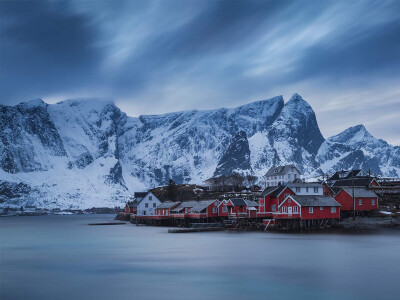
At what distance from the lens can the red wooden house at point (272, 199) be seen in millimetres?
75875

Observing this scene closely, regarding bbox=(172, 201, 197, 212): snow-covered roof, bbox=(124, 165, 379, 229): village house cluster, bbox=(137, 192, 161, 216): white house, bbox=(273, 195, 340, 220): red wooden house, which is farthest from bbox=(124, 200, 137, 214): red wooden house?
bbox=(273, 195, 340, 220): red wooden house

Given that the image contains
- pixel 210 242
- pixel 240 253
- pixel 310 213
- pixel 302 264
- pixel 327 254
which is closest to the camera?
pixel 302 264

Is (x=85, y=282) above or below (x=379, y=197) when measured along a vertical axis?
below

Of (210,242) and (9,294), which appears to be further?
(210,242)

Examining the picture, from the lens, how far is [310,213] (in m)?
70.0

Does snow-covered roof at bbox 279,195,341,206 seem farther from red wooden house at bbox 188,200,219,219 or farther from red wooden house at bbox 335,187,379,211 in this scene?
red wooden house at bbox 188,200,219,219

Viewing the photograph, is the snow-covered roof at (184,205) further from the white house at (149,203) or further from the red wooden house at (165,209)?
the white house at (149,203)

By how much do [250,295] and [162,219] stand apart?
78227mm

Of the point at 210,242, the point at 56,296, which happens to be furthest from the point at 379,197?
the point at 56,296

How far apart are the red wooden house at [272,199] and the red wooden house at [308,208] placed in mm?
3402

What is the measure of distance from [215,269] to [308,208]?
1303 inches

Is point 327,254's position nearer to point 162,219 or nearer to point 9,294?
point 9,294

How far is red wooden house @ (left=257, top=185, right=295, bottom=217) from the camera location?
75.9 metres

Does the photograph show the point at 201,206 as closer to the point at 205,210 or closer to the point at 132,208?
the point at 205,210
